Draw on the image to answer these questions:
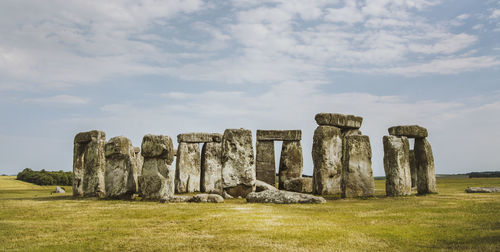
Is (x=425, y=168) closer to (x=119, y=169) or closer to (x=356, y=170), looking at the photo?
(x=356, y=170)

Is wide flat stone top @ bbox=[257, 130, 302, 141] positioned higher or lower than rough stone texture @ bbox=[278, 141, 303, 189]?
higher

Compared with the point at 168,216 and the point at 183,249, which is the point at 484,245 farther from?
the point at 168,216

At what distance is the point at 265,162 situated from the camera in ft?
70.4

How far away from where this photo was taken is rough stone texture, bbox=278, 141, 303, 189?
851 inches

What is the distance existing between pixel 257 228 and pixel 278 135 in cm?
1420

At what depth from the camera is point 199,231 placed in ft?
25.1

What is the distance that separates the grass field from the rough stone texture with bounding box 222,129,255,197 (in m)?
4.25

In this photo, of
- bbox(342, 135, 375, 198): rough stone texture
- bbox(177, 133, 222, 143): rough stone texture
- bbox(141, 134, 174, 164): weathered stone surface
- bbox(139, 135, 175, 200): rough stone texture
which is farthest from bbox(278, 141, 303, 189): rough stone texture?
bbox(141, 134, 174, 164): weathered stone surface

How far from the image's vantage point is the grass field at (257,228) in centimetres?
651

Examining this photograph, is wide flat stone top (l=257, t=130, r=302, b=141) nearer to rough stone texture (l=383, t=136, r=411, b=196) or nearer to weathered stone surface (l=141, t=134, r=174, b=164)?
rough stone texture (l=383, t=136, r=411, b=196)

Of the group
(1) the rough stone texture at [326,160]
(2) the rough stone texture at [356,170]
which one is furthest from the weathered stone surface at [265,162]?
(2) the rough stone texture at [356,170]

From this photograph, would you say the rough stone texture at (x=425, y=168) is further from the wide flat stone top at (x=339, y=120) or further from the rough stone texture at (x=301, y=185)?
the rough stone texture at (x=301, y=185)

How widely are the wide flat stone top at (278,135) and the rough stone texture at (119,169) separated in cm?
818

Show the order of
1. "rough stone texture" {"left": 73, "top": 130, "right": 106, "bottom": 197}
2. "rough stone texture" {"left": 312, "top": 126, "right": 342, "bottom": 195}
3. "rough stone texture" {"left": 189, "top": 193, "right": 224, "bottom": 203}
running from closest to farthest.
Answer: "rough stone texture" {"left": 189, "top": 193, "right": 224, "bottom": 203} < "rough stone texture" {"left": 73, "top": 130, "right": 106, "bottom": 197} < "rough stone texture" {"left": 312, "top": 126, "right": 342, "bottom": 195}
